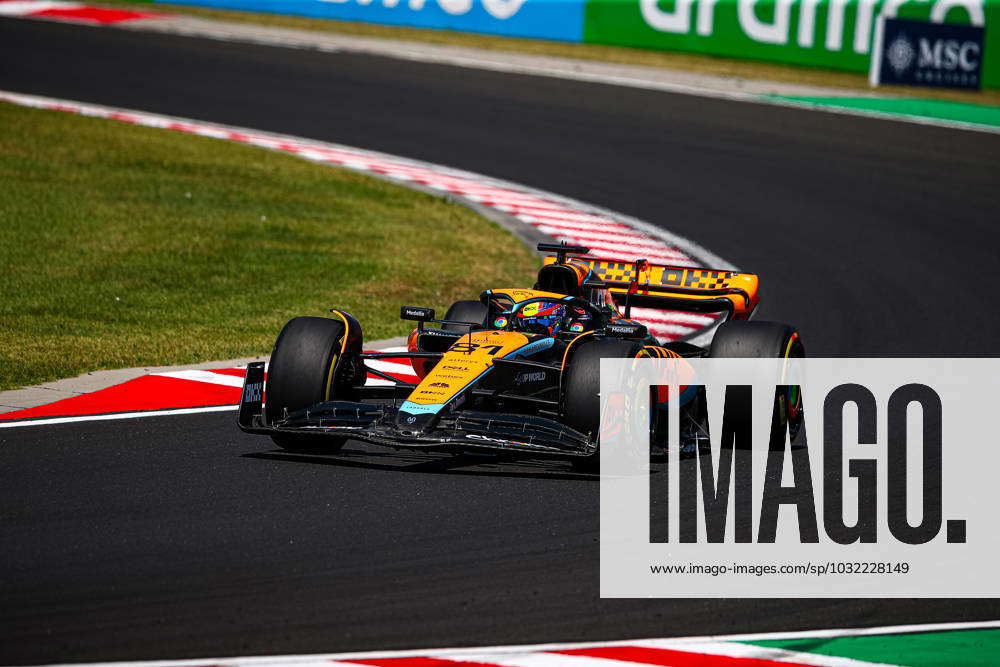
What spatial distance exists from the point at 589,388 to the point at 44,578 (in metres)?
3.22

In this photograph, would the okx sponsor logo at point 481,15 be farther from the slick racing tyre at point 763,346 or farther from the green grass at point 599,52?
the slick racing tyre at point 763,346

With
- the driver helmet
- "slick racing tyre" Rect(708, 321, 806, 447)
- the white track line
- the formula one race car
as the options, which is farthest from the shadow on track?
the white track line

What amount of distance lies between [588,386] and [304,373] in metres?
1.73

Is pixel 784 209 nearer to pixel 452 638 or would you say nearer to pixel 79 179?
pixel 79 179

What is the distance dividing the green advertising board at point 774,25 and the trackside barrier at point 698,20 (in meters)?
0.02

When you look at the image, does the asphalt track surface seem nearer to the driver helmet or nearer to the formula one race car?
the formula one race car

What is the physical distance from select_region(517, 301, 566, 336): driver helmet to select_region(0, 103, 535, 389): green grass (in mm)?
3204

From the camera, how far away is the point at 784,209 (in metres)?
19.2

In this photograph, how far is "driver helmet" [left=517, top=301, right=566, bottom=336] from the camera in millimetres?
9500

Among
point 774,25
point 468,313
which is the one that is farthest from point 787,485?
point 774,25

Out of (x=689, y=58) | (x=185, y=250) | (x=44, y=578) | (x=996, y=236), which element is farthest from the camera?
(x=689, y=58)

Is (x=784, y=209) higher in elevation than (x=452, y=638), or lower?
higher

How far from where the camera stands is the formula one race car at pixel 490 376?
847cm

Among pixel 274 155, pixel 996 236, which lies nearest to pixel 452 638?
pixel 996 236
